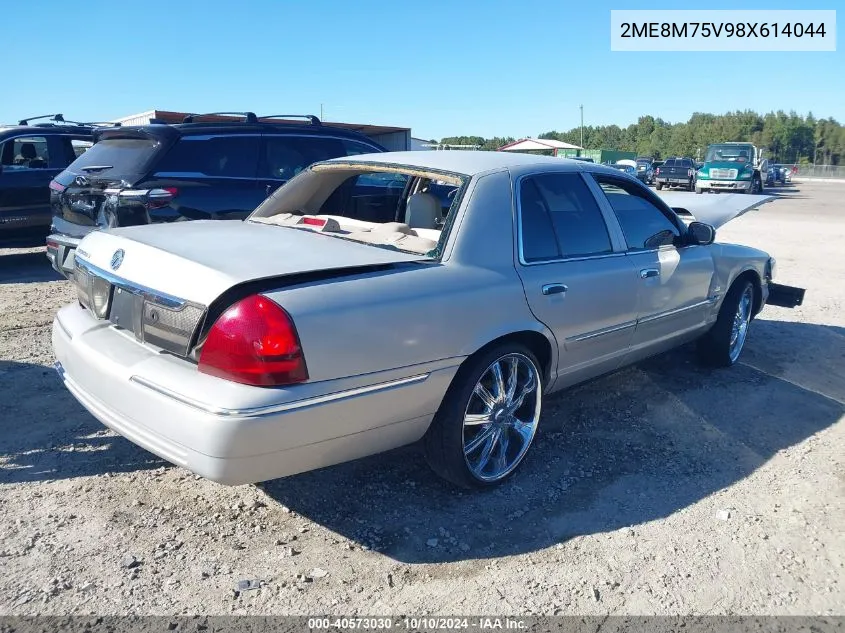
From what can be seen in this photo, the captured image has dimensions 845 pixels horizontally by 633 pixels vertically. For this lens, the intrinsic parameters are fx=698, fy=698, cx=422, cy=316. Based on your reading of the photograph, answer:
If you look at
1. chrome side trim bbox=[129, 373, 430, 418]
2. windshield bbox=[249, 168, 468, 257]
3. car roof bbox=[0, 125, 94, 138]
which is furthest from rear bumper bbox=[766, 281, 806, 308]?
car roof bbox=[0, 125, 94, 138]

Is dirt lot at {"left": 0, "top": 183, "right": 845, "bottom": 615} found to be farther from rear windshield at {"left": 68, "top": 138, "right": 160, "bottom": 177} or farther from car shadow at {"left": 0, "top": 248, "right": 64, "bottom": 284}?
car shadow at {"left": 0, "top": 248, "right": 64, "bottom": 284}

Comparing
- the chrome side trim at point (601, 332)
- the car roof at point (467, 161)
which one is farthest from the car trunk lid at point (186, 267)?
the chrome side trim at point (601, 332)

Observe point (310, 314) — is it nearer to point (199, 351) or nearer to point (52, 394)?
point (199, 351)

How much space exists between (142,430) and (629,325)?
9.00 feet

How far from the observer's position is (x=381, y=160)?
13.0ft

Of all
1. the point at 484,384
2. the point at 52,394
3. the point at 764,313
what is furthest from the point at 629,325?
the point at 764,313

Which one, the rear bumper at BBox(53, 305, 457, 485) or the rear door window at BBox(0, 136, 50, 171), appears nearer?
the rear bumper at BBox(53, 305, 457, 485)

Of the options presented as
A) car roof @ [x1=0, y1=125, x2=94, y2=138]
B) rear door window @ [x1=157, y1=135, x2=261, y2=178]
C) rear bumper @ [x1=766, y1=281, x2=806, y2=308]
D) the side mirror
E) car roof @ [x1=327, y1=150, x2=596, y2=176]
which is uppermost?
car roof @ [x1=0, y1=125, x2=94, y2=138]

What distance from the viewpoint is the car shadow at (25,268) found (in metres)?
8.26

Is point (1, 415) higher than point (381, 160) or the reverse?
the reverse

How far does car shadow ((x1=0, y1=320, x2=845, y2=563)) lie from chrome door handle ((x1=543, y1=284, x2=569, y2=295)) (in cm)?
93

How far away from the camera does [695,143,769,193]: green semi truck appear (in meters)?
31.3

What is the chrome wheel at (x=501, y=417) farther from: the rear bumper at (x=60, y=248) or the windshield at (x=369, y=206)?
the rear bumper at (x=60, y=248)

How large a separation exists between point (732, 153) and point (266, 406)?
34.2 metres
